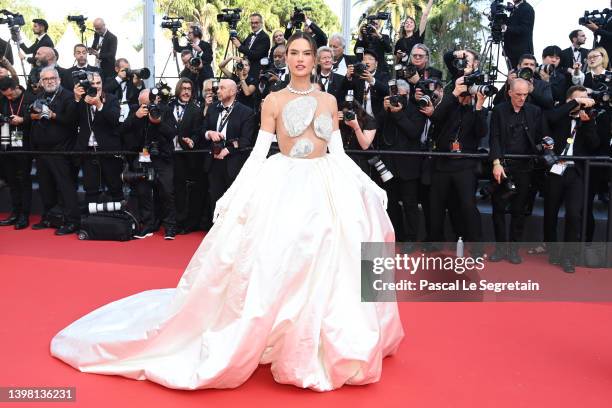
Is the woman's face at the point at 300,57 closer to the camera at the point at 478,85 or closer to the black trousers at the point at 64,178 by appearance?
the camera at the point at 478,85

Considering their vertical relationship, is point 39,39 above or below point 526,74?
above

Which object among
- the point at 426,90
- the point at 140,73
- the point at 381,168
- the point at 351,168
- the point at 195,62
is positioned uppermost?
the point at 195,62

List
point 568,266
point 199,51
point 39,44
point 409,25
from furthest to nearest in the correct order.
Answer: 1. point 39,44
2. point 199,51
3. point 409,25
4. point 568,266

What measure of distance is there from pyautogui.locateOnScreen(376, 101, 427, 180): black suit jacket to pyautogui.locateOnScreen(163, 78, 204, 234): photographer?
196 cm

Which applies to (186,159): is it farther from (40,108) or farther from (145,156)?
(40,108)

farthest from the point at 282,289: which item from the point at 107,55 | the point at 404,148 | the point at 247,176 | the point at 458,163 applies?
the point at 107,55

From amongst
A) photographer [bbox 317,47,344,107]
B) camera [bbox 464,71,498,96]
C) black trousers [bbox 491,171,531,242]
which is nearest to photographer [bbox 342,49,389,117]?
photographer [bbox 317,47,344,107]

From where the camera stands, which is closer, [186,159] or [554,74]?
[554,74]

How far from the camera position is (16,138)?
24.7ft

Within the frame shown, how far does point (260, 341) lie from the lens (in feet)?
10.1

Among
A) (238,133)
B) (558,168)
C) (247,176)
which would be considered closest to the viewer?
(247,176)

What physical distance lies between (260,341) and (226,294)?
0.31m

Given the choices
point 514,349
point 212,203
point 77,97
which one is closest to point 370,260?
point 514,349

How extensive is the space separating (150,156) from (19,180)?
5.88ft
